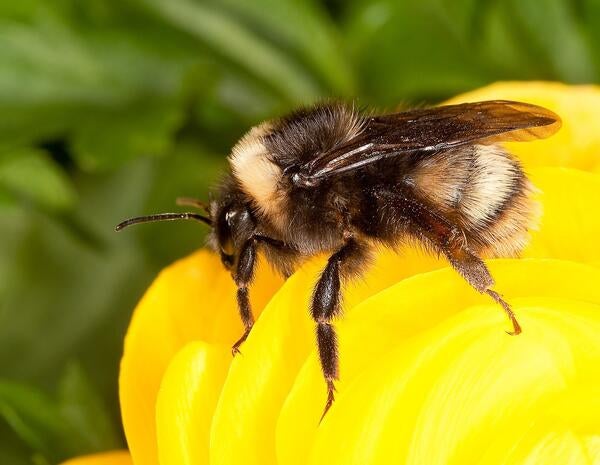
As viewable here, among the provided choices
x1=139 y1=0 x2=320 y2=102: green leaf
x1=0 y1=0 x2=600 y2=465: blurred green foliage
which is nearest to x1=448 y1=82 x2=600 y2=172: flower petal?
x1=0 y1=0 x2=600 y2=465: blurred green foliage

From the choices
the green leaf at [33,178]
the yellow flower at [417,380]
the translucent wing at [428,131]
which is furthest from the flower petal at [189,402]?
the green leaf at [33,178]

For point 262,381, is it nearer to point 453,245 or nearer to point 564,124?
point 453,245

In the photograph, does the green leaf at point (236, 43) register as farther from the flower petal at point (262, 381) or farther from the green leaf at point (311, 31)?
the flower petal at point (262, 381)

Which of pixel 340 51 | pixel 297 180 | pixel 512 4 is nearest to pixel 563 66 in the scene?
pixel 512 4

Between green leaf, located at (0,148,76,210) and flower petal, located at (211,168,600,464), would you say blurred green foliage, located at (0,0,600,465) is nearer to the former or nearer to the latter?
green leaf, located at (0,148,76,210)

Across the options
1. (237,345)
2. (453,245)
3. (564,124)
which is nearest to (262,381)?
(237,345)

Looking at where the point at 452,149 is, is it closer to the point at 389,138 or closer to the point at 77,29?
the point at 389,138
